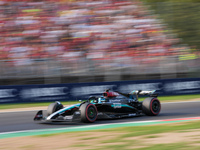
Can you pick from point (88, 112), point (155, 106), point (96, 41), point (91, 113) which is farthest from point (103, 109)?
point (96, 41)

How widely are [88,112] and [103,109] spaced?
729mm

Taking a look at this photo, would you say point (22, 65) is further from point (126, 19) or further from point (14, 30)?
point (126, 19)

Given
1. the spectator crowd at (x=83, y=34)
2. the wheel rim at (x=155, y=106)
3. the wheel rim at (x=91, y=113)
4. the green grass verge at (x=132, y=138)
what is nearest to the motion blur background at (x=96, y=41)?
the spectator crowd at (x=83, y=34)

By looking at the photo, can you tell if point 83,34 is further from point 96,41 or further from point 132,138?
point 132,138

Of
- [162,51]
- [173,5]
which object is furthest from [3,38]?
[173,5]

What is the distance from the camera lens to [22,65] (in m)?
16.9

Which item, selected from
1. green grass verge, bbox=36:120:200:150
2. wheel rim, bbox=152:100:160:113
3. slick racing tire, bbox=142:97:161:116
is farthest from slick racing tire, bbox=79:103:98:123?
wheel rim, bbox=152:100:160:113

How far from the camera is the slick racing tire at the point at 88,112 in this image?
824cm

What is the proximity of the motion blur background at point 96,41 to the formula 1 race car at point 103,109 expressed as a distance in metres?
7.75

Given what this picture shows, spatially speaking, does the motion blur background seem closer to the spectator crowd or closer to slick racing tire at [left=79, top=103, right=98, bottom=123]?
the spectator crowd

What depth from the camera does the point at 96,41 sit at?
65.6ft

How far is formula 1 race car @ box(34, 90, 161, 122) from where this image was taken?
27.5 ft

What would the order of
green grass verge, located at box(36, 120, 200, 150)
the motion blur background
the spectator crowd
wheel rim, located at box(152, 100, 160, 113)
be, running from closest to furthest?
green grass verge, located at box(36, 120, 200, 150) < wheel rim, located at box(152, 100, 160, 113) < the motion blur background < the spectator crowd

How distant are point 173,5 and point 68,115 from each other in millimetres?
16359
